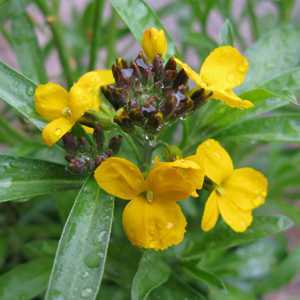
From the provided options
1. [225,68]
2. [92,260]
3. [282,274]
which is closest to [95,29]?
[225,68]

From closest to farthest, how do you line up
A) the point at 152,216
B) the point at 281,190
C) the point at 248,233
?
the point at 152,216, the point at 248,233, the point at 281,190

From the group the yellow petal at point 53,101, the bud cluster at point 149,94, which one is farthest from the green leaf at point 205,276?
the yellow petal at point 53,101

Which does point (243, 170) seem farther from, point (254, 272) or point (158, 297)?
point (254, 272)

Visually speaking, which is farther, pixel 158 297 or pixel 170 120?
pixel 158 297

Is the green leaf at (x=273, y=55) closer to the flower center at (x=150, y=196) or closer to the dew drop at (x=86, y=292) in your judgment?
the flower center at (x=150, y=196)

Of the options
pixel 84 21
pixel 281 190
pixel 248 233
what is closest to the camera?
pixel 248 233

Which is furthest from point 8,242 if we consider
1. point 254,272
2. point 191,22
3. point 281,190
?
point 191,22

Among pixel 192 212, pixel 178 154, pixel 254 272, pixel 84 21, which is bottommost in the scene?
pixel 254 272

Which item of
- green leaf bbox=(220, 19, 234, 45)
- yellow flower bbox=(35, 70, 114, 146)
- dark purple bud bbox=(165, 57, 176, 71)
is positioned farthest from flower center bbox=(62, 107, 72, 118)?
green leaf bbox=(220, 19, 234, 45)

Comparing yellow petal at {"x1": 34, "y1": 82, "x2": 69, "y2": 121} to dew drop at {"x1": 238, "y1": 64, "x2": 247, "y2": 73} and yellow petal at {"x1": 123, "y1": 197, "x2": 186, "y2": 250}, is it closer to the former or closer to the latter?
yellow petal at {"x1": 123, "y1": 197, "x2": 186, "y2": 250}
